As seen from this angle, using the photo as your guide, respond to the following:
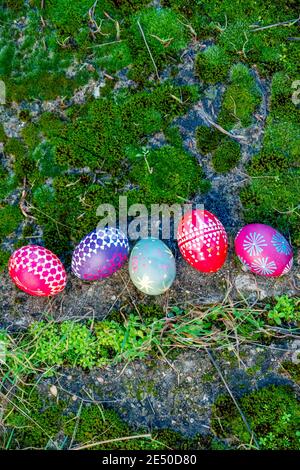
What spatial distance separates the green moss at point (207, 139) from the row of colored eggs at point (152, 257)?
59 centimetres

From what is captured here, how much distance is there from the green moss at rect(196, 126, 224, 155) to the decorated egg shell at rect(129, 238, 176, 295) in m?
0.79

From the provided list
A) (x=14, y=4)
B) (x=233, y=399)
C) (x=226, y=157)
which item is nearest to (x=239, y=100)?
(x=226, y=157)

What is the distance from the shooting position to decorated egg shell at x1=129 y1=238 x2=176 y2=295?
11.1 ft

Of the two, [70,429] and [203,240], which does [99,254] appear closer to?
[203,240]

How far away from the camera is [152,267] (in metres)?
3.39

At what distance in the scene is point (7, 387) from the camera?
358 centimetres

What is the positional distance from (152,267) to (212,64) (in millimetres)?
1549

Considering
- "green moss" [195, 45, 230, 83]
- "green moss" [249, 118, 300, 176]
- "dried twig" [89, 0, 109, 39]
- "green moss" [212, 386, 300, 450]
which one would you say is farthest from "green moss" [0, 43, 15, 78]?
"green moss" [212, 386, 300, 450]

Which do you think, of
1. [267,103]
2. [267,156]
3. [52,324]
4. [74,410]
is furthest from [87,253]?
[267,103]

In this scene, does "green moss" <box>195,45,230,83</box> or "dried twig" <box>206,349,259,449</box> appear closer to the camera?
"dried twig" <box>206,349,259,449</box>

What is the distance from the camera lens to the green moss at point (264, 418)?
3.43m


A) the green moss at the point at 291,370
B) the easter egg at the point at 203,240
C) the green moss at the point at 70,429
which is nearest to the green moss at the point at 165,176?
the easter egg at the point at 203,240

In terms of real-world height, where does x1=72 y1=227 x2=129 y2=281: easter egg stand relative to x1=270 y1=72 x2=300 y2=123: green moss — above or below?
below

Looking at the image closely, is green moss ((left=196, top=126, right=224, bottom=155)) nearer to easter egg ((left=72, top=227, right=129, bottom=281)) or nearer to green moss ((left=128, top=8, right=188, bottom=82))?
green moss ((left=128, top=8, right=188, bottom=82))
